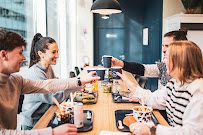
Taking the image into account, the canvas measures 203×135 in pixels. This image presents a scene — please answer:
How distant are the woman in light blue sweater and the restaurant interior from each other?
0.11 metres

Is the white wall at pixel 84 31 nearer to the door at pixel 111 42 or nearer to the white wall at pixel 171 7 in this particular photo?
the door at pixel 111 42

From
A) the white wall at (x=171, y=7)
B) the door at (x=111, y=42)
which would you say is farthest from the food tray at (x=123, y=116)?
the door at (x=111, y=42)

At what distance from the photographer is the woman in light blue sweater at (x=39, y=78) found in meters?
1.98

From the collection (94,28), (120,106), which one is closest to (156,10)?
(94,28)

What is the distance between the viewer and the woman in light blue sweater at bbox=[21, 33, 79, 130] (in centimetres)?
198

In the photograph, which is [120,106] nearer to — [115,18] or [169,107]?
[169,107]

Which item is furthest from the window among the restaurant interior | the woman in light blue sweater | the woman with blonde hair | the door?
the door

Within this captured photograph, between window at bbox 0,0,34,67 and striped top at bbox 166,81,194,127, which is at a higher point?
window at bbox 0,0,34,67

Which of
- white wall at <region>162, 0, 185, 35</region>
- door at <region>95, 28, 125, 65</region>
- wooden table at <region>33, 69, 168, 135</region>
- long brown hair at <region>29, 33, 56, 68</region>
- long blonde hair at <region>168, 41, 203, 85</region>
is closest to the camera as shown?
long blonde hair at <region>168, 41, 203, 85</region>

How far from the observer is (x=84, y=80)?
1.90 metres

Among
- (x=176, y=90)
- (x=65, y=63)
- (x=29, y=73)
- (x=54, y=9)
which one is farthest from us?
(x=65, y=63)

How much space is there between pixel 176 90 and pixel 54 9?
13.8 ft

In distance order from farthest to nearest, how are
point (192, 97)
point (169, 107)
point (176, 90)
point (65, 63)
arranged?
point (65, 63), point (169, 107), point (176, 90), point (192, 97)

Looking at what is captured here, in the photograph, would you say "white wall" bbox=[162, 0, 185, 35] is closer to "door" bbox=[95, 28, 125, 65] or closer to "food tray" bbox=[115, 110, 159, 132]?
"door" bbox=[95, 28, 125, 65]
